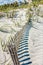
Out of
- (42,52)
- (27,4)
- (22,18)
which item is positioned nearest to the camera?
(42,52)

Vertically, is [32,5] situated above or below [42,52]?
below

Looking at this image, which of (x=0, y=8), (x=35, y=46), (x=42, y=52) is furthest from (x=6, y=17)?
(x=42, y=52)

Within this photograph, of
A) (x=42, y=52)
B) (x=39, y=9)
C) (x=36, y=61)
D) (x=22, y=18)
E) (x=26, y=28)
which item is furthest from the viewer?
(x=39, y=9)

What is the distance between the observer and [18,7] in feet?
47.2

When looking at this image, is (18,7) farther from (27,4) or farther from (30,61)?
(30,61)

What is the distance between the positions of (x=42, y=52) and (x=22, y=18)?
5.71m

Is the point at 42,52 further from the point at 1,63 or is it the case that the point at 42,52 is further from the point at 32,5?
the point at 32,5

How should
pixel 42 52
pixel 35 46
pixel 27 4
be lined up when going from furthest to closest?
pixel 27 4 < pixel 35 46 < pixel 42 52

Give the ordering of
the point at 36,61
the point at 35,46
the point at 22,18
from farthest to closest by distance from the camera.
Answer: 1. the point at 22,18
2. the point at 35,46
3. the point at 36,61

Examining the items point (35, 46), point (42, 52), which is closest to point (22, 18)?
point (35, 46)

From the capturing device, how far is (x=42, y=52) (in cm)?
612

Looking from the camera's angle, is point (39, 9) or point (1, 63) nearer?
point (1, 63)

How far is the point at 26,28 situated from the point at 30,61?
439cm

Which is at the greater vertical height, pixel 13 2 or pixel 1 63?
pixel 1 63
